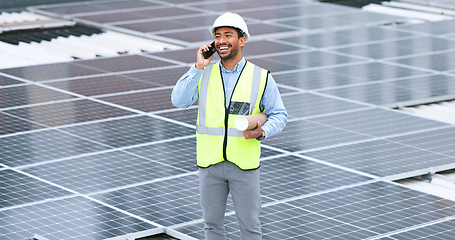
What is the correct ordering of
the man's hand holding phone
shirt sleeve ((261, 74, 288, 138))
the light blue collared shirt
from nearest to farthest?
1. the man's hand holding phone
2. the light blue collared shirt
3. shirt sleeve ((261, 74, 288, 138))

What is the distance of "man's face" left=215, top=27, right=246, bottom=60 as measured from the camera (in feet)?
28.6

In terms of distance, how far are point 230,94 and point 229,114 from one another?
7.0 inches

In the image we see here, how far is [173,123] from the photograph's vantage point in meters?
15.5

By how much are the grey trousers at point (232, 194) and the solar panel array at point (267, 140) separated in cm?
172

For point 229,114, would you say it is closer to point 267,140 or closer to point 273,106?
point 273,106

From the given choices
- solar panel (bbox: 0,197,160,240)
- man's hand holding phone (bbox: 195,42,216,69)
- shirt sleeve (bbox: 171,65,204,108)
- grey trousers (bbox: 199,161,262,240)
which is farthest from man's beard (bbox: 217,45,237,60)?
solar panel (bbox: 0,197,160,240)

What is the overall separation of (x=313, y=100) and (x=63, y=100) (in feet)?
13.4

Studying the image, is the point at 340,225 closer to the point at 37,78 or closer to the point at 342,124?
the point at 342,124

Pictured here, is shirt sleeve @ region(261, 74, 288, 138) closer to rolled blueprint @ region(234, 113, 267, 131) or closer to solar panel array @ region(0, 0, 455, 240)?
rolled blueprint @ region(234, 113, 267, 131)

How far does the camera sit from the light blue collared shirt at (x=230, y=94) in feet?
28.9

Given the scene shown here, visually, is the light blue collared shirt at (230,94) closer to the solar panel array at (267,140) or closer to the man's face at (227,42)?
the man's face at (227,42)

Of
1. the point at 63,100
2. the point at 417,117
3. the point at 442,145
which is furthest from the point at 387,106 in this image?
the point at 63,100

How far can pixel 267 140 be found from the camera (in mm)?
14695

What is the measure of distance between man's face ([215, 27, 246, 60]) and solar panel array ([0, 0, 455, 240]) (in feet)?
8.70
